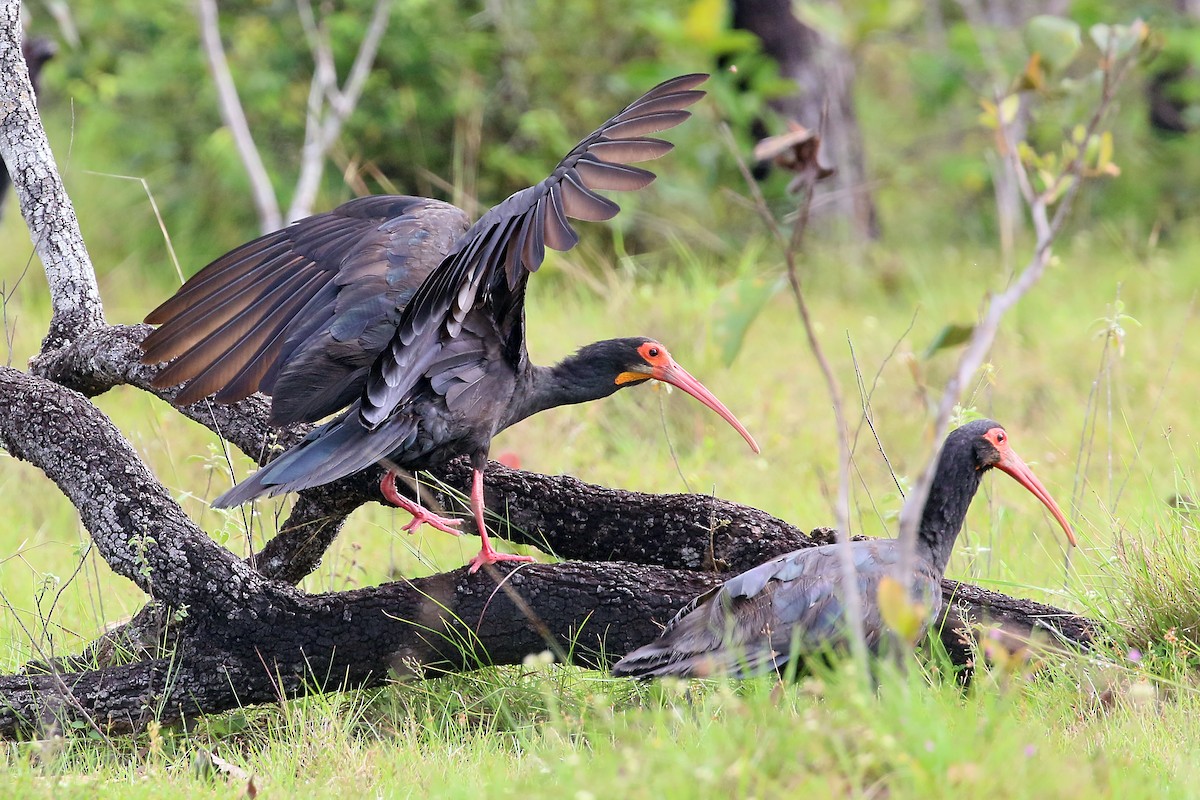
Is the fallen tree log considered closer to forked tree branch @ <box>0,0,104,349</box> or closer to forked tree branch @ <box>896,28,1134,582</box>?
forked tree branch @ <box>0,0,104,349</box>

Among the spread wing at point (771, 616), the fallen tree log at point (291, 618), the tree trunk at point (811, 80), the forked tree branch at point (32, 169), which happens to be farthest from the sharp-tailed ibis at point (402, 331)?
the tree trunk at point (811, 80)

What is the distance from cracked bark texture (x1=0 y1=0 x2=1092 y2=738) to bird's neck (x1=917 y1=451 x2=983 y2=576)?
147mm

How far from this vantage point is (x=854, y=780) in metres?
2.36

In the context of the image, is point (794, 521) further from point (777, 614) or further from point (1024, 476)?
point (777, 614)

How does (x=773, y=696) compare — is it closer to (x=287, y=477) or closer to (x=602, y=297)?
(x=287, y=477)

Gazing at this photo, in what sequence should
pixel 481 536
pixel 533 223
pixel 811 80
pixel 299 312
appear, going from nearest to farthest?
1. pixel 533 223
2. pixel 481 536
3. pixel 299 312
4. pixel 811 80

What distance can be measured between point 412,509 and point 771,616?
1.20 meters

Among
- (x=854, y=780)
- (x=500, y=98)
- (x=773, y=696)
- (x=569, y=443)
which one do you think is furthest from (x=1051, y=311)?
(x=854, y=780)

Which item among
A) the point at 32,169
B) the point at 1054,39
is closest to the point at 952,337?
the point at 1054,39

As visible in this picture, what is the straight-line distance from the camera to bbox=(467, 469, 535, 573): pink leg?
3609mm

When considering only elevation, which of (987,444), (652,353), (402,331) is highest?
(402,331)

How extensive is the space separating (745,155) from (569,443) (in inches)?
156

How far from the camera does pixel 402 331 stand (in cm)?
367

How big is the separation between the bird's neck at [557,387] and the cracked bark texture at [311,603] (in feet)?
1.47
